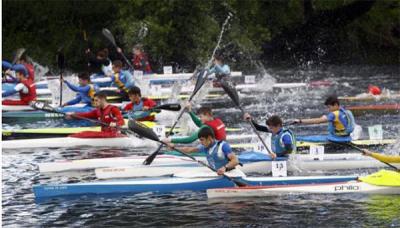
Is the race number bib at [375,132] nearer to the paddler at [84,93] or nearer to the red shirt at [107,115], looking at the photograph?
the red shirt at [107,115]

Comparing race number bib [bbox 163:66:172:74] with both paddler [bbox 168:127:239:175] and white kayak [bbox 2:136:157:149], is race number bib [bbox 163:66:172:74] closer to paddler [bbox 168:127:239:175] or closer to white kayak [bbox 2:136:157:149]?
white kayak [bbox 2:136:157:149]

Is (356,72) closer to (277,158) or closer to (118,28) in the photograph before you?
(118,28)

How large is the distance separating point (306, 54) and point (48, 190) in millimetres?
26331

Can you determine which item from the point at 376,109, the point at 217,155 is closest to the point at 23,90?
the point at 376,109

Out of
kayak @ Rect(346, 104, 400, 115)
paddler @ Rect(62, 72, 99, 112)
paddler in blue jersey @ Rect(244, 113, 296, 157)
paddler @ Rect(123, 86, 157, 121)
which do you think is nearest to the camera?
paddler in blue jersey @ Rect(244, 113, 296, 157)

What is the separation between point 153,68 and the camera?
31.9 m

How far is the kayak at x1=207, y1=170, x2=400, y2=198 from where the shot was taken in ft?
36.7

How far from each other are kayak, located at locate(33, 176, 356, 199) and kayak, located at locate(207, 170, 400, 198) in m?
0.21

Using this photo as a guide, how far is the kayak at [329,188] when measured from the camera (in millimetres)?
11172

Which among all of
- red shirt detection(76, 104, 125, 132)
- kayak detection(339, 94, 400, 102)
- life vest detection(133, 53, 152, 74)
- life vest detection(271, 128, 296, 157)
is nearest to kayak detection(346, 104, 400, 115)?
kayak detection(339, 94, 400, 102)

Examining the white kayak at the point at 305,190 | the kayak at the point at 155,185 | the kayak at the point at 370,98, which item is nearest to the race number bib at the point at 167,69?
the kayak at the point at 370,98

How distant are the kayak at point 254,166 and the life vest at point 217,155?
79 centimetres

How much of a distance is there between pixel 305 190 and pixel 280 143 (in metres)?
1.30

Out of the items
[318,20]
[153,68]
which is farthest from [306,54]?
[153,68]
